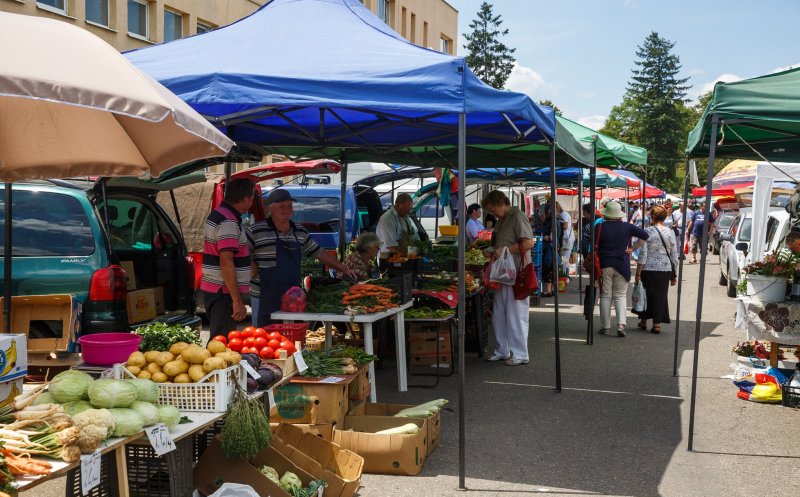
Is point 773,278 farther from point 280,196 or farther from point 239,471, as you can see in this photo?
point 239,471

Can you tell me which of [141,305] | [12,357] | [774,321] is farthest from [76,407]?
[774,321]

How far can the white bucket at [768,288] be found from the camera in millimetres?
8125

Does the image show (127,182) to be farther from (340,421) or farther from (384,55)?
(340,421)

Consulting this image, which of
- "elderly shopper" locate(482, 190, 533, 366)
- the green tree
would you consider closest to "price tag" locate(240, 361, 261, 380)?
"elderly shopper" locate(482, 190, 533, 366)

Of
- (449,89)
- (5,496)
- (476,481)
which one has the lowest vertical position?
(476,481)

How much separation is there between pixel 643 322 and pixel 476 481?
25.9ft

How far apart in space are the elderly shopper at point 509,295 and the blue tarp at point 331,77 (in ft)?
3.52

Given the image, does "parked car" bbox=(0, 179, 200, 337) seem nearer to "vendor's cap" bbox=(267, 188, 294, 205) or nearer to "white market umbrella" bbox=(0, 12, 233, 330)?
"white market umbrella" bbox=(0, 12, 233, 330)

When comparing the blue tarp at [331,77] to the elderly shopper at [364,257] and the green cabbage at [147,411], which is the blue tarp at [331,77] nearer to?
the elderly shopper at [364,257]

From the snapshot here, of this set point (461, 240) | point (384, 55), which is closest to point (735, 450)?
point (461, 240)

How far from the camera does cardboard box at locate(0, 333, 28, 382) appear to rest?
13.1 ft

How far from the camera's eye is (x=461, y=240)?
19.5 ft

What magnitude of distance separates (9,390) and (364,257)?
20.1ft

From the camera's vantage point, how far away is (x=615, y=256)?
11938 millimetres
